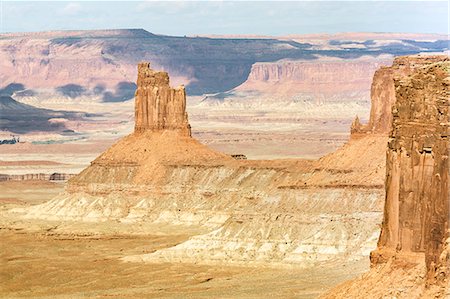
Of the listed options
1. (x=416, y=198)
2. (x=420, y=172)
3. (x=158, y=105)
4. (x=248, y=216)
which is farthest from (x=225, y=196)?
(x=420, y=172)

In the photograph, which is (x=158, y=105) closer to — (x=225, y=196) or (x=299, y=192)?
(x=225, y=196)

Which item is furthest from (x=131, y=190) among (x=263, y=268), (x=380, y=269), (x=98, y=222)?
(x=380, y=269)

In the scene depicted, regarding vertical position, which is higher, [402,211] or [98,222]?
[402,211]

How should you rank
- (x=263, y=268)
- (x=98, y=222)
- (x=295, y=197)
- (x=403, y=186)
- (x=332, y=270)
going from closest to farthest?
(x=403, y=186) < (x=332, y=270) < (x=263, y=268) < (x=295, y=197) < (x=98, y=222)

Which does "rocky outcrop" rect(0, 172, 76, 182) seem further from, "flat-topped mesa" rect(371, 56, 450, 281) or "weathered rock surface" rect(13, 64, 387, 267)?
"flat-topped mesa" rect(371, 56, 450, 281)

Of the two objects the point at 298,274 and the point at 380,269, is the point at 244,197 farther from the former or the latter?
the point at 380,269

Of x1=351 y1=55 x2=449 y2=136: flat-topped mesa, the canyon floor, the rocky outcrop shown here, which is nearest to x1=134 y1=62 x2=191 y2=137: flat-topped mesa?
the canyon floor

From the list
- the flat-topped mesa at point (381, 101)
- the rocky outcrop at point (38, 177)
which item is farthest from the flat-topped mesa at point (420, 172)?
the rocky outcrop at point (38, 177)
